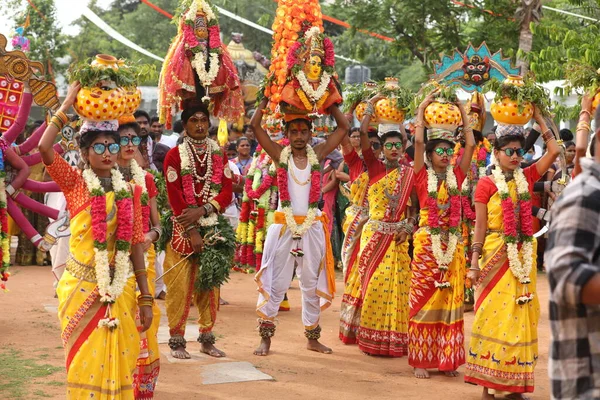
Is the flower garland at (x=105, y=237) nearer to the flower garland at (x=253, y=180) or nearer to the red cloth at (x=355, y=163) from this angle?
the red cloth at (x=355, y=163)

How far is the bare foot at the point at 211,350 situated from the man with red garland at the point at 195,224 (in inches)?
9.4

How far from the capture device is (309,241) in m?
8.79

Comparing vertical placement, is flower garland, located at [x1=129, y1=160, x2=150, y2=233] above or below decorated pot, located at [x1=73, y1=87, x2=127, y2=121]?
below

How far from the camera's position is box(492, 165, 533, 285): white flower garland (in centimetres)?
715

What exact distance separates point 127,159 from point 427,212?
291 centimetres

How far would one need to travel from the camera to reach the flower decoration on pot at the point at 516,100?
744 cm

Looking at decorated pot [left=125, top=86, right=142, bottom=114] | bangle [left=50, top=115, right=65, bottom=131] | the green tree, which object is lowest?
bangle [left=50, top=115, right=65, bottom=131]

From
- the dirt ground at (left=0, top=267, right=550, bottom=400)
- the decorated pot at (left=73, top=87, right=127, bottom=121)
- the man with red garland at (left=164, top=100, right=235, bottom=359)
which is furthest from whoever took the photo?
the man with red garland at (left=164, top=100, right=235, bottom=359)

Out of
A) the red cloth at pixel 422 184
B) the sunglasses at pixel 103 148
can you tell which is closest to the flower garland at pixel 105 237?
the sunglasses at pixel 103 148

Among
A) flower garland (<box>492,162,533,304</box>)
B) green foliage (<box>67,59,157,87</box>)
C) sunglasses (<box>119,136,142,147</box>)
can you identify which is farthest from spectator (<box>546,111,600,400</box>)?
sunglasses (<box>119,136,142,147</box>)

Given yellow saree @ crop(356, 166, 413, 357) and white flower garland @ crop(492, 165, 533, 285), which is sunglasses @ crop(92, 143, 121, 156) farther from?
yellow saree @ crop(356, 166, 413, 357)

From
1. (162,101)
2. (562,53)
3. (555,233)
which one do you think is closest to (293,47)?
(162,101)

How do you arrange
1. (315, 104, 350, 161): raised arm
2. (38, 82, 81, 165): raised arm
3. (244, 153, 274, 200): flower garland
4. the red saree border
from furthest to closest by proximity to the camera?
(244, 153, 274, 200): flower garland < (315, 104, 350, 161): raised arm < the red saree border < (38, 82, 81, 165): raised arm

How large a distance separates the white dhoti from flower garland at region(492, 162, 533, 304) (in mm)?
2225
